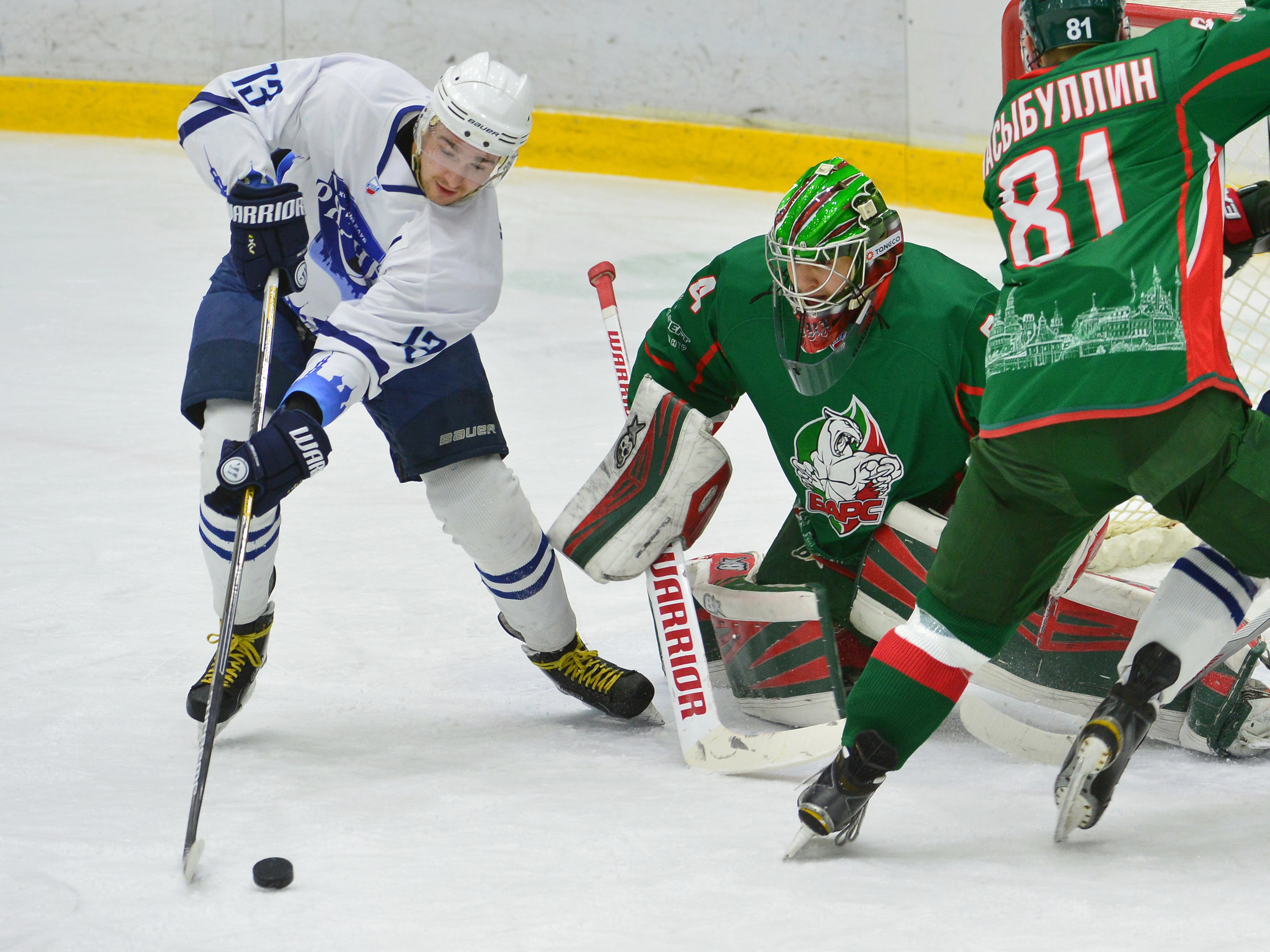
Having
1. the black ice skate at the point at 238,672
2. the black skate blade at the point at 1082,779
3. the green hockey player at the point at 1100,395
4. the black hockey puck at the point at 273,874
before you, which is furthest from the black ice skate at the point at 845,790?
the black ice skate at the point at 238,672

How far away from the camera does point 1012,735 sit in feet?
7.30

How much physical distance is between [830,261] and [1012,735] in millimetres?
762

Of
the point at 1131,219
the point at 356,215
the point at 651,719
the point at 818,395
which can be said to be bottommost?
the point at 651,719

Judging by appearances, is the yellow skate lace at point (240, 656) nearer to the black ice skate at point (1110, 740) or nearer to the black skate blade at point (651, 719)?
the black skate blade at point (651, 719)

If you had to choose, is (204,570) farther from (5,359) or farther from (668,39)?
(668,39)

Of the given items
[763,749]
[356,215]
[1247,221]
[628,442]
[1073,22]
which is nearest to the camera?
[1073,22]

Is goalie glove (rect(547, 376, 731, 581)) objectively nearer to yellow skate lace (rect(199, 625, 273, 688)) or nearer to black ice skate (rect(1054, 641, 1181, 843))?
yellow skate lace (rect(199, 625, 273, 688))

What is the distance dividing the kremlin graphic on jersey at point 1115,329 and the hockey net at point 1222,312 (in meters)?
1.02

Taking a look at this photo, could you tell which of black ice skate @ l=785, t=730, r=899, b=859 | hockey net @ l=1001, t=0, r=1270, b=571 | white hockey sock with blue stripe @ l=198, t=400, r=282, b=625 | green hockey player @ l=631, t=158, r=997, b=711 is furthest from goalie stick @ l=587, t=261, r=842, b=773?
hockey net @ l=1001, t=0, r=1270, b=571

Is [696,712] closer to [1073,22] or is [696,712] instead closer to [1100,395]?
[1100,395]

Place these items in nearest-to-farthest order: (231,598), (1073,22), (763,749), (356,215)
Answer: (1073,22) → (231,598) → (763,749) → (356,215)

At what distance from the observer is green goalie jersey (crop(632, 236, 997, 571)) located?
2.22 meters

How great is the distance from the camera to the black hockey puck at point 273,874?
1.67 meters

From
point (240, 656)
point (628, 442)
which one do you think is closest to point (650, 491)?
point (628, 442)
